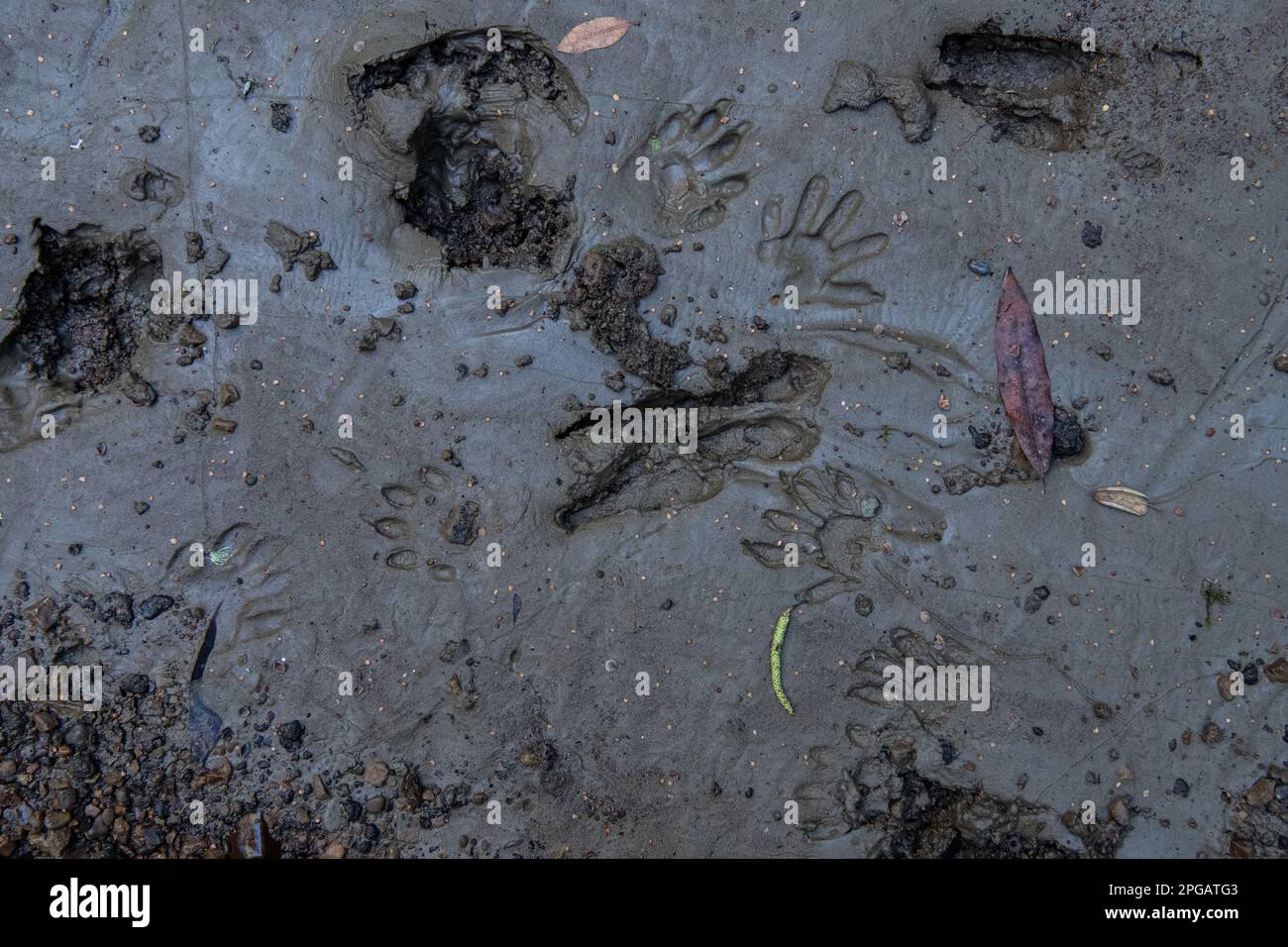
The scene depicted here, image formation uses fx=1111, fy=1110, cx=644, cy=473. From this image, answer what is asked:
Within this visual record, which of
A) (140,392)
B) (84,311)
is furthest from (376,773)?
(84,311)

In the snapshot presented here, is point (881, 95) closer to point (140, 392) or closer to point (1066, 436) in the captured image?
point (1066, 436)

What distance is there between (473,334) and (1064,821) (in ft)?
12.5

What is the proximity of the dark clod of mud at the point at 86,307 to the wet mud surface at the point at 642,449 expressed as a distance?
0.03 meters

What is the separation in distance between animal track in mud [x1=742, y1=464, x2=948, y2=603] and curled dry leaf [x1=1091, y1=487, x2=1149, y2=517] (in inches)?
31.1

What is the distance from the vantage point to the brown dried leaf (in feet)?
18.2

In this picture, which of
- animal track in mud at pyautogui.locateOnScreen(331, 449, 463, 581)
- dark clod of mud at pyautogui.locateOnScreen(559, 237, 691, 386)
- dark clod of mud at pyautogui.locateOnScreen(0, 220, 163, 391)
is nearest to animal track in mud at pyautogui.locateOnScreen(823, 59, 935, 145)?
dark clod of mud at pyautogui.locateOnScreen(559, 237, 691, 386)

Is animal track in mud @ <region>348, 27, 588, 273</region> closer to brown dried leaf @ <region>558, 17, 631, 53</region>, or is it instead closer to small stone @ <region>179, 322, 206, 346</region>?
brown dried leaf @ <region>558, 17, 631, 53</region>

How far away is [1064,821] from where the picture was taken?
5.48 meters

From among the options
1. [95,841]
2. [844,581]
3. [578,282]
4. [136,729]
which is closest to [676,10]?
[578,282]

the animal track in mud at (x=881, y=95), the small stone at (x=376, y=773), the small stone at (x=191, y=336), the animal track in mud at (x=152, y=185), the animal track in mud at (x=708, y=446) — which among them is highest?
the animal track in mud at (x=881, y=95)

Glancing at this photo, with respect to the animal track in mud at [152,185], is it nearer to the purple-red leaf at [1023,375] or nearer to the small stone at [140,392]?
the small stone at [140,392]

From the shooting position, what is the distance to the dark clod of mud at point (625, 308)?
552 centimetres

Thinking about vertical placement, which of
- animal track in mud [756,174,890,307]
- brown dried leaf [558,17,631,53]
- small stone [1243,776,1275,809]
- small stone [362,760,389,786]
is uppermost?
brown dried leaf [558,17,631,53]

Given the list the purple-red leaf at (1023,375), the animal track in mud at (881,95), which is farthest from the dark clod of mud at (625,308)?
the purple-red leaf at (1023,375)
